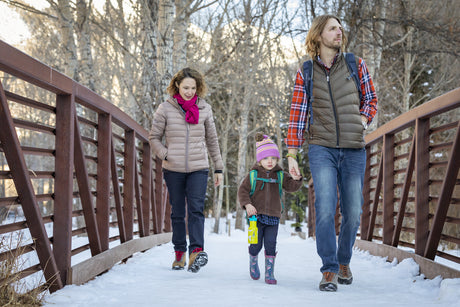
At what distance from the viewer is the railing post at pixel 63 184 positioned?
9.71 ft

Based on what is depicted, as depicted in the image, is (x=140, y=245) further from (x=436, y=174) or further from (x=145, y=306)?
(x=436, y=174)

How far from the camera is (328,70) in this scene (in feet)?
11.4

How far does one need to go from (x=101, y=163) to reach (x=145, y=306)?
5.26 ft

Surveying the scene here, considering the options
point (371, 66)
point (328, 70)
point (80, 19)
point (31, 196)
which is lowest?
point (31, 196)

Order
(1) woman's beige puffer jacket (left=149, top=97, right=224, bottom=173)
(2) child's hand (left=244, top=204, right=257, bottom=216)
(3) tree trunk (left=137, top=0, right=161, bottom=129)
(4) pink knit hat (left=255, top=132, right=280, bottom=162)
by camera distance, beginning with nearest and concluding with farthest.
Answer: (2) child's hand (left=244, top=204, right=257, bottom=216) < (4) pink knit hat (left=255, top=132, right=280, bottom=162) < (1) woman's beige puffer jacket (left=149, top=97, right=224, bottom=173) < (3) tree trunk (left=137, top=0, right=161, bottom=129)

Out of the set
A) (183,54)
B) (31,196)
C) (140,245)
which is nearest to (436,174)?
(183,54)

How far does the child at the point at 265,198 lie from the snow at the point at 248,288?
25 cm

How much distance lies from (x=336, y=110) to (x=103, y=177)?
1.91 m

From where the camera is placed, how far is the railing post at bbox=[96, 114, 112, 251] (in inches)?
153

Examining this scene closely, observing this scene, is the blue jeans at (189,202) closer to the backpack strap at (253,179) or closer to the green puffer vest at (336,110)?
the backpack strap at (253,179)

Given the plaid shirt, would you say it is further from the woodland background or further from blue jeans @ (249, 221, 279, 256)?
the woodland background

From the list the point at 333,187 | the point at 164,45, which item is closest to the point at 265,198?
the point at 333,187

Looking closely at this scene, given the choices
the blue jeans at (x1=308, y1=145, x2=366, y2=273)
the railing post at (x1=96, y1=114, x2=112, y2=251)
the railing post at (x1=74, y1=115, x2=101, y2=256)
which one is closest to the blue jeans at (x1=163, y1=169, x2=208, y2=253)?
the railing post at (x1=96, y1=114, x2=112, y2=251)

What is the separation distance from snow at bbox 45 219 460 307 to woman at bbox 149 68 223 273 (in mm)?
322
